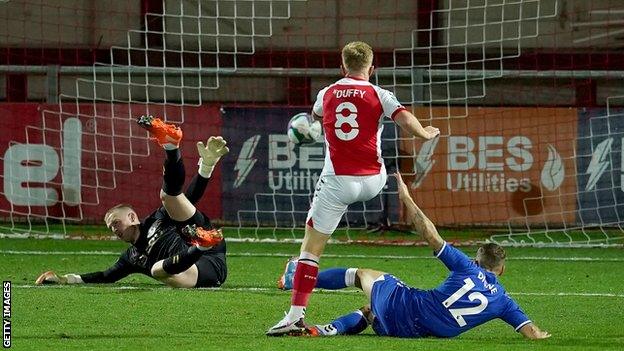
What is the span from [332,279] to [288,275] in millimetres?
1292

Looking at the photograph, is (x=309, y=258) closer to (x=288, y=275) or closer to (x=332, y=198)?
(x=332, y=198)

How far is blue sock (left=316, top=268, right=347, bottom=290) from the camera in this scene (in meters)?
9.08

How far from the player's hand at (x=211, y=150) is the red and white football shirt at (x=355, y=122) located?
2409 mm

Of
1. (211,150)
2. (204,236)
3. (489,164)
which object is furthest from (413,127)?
(489,164)

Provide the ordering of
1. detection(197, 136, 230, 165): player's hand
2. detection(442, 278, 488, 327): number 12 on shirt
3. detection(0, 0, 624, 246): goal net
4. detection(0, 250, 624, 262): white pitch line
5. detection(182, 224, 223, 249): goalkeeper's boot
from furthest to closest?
detection(0, 0, 624, 246): goal net, detection(0, 250, 624, 262): white pitch line, detection(197, 136, 230, 165): player's hand, detection(182, 224, 223, 249): goalkeeper's boot, detection(442, 278, 488, 327): number 12 on shirt

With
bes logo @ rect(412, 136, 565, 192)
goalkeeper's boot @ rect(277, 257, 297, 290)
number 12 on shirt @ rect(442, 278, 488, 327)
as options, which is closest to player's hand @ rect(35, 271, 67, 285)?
goalkeeper's boot @ rect(277, 257, 297, 290)

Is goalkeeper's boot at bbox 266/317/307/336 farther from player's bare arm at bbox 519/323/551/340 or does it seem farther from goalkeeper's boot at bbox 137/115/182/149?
goalkeeper's boot at bbox 137/115/182/149

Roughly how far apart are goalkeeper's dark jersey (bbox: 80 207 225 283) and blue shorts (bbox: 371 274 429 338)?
269 cm

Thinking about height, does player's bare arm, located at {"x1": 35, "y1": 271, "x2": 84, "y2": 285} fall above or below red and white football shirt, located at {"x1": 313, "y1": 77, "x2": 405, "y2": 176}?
below

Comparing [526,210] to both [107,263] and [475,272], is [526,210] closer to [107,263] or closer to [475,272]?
[107,263]

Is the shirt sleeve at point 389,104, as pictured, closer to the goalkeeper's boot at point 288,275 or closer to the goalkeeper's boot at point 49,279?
the goalkeeper's boot at point 288,275

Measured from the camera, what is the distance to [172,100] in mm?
19438

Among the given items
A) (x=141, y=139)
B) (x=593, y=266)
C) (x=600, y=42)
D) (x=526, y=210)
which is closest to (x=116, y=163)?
(x=141, y=139)

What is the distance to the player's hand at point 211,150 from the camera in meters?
11.0
